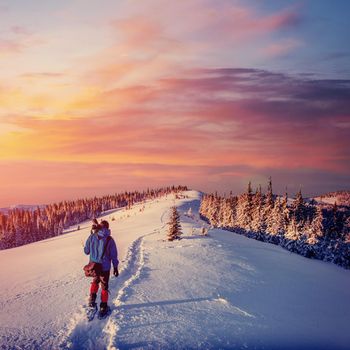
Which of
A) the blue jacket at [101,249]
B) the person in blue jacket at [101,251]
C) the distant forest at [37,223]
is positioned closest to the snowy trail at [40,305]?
the person in blue jacket at [101,251]

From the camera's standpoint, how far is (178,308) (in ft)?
33.8

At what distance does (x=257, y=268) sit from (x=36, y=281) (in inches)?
468

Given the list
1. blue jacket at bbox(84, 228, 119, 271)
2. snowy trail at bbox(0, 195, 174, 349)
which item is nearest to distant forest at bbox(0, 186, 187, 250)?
snowy trail at bbox(0, 195, 174, 349)

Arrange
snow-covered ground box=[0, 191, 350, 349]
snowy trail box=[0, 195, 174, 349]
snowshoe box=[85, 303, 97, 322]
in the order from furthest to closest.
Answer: snowshoe box=[85, 303, 97, 322], snow-covered ground box=[0, 191, 350, 349], snowy trail box=[0, 195, 174, 349]

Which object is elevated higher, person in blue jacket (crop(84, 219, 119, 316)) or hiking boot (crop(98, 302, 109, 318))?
person in blue jacket (crop(84, 219, 119, 316))

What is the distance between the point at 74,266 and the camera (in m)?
17.1

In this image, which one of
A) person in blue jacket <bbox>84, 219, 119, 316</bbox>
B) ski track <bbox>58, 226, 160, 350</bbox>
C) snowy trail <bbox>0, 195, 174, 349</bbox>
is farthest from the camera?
person in blue jacket <bbox>84, 219, 119, 316</bbox>

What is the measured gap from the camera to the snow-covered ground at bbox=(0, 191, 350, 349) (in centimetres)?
822

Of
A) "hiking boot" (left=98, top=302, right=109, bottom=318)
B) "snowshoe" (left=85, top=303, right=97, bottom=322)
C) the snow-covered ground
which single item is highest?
"hiking boot" (left=98, top=302, right=109, bottom=318)

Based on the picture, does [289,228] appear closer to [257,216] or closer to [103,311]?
[257,216]

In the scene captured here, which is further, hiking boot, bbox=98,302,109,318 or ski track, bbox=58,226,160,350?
hiking boot, bbox=98,302,109,318

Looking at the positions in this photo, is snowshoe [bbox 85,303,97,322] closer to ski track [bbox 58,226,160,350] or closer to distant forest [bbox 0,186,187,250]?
ski track [bbox 58,226,160,350]

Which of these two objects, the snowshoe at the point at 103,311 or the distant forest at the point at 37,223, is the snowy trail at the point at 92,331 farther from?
the distant forest at the point at 37,223

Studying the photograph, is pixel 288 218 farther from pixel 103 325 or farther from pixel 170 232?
pixel 103 325
